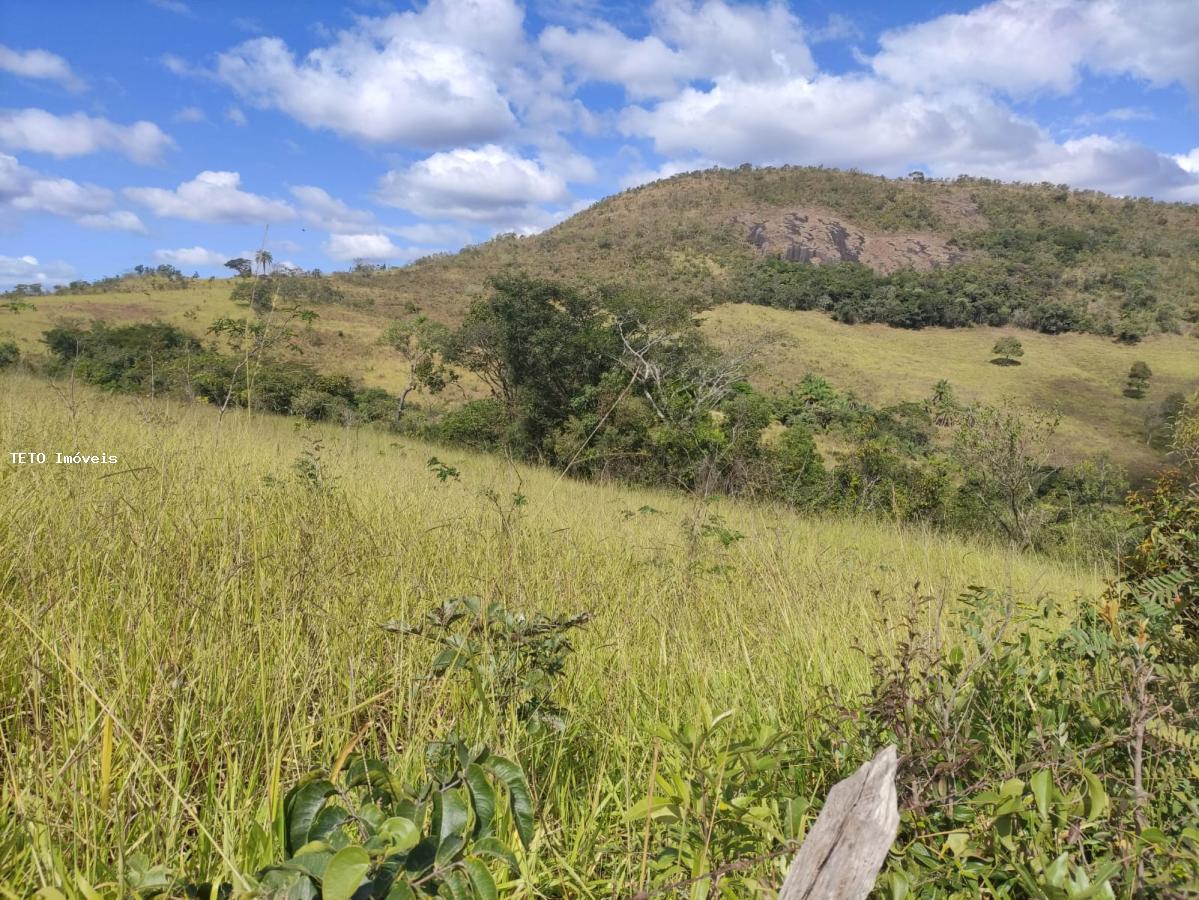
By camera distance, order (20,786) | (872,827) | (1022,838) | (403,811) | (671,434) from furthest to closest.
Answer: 1. (671,434)
2. (20,786)
3. (1022,838)
4. (403,811)
5. (872,827)

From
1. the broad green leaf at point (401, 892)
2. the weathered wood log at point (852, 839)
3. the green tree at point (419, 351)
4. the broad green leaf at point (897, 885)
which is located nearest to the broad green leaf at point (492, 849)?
the broad green leaf at point (401, 892)

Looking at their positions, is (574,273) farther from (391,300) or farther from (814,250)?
(814,250)

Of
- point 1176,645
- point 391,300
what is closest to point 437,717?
point 1176,645

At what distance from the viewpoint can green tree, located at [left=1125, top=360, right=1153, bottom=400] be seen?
35219 mm

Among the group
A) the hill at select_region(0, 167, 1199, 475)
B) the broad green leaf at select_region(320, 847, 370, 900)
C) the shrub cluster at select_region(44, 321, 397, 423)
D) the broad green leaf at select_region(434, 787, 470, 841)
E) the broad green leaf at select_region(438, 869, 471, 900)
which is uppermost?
the hill at select_region(0, 167, 1199, 475)

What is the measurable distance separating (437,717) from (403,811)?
862mm

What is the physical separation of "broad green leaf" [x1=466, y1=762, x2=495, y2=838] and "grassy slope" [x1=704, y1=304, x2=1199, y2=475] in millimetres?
25574

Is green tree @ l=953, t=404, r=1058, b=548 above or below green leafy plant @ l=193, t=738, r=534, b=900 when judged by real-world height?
below

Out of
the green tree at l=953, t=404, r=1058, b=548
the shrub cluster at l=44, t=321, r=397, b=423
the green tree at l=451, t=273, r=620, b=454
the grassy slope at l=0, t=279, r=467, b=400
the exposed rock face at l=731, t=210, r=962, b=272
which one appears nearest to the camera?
the green tree at l=953, t=404, r=1058, b=548

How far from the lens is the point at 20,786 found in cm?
149

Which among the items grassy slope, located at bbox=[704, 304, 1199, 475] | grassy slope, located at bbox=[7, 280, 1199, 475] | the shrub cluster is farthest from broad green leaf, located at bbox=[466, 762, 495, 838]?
grassy slope, located at bbox=[704, 304, 1199, 475]

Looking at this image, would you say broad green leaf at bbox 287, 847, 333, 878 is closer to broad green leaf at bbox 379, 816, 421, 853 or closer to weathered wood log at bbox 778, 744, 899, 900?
broad green leaf at bbox 379, 816, 421, 853

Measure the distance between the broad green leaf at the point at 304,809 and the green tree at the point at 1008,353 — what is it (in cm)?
4549

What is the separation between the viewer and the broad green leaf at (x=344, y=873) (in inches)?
31.7
